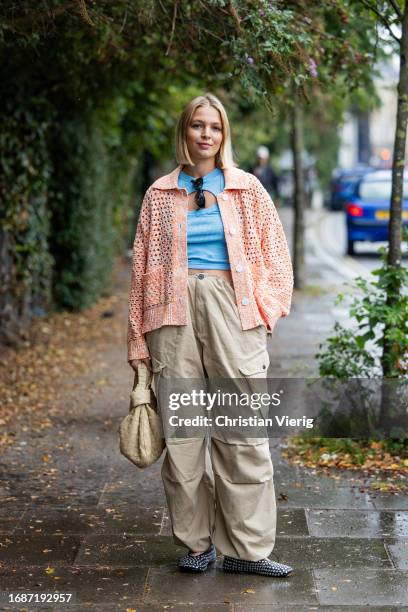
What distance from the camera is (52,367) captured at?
10.2 m

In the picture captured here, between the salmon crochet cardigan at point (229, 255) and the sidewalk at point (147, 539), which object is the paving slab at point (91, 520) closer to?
the sidewalk at point (147, 539)

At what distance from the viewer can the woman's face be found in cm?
473

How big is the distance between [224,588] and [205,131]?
6.38 ft

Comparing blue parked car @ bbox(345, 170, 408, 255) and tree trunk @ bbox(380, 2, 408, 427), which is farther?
blue parked car @ bbox(345, 170, 408, 255)

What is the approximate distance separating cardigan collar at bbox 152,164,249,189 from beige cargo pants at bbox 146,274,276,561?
1.36 feet

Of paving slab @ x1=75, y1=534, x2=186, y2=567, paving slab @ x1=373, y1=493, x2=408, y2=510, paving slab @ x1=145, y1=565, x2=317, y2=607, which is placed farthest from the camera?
paving slab @ x1=373, y1=493, x2=408, y2=510

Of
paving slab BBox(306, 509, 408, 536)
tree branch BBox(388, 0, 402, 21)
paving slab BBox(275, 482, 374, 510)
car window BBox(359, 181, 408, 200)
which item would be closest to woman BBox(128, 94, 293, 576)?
paving slab BBox(306, 509, 408, 536)

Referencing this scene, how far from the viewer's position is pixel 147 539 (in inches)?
209

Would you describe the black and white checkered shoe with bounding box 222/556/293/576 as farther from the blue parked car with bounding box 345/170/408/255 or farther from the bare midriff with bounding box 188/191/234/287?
the blue parked car with bounding box 345/170/408/255

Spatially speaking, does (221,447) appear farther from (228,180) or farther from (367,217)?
(367,217)

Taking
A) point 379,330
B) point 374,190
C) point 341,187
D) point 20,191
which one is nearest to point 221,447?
point 379,330

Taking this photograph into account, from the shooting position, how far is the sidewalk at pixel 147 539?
4520mm

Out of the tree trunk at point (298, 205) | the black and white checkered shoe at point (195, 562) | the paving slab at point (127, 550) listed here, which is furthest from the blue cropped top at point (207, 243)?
the tree trunk at point (298, 205)

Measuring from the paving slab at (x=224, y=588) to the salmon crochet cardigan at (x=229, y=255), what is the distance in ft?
3.22
